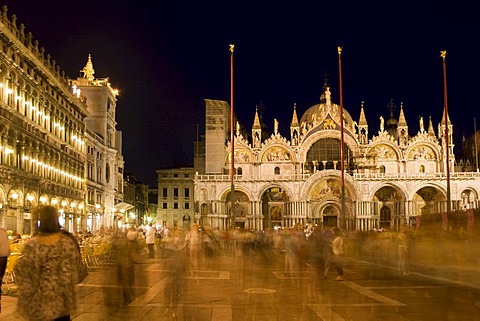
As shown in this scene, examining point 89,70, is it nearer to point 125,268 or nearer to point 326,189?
point 326,189

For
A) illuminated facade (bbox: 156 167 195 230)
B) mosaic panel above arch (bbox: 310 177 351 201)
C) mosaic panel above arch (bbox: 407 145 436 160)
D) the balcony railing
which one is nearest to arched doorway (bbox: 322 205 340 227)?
mosaic panel above arch (bbox: 310 177 351 201)

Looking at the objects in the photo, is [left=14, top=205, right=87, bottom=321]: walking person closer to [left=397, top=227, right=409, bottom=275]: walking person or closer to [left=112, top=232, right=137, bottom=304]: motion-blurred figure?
[left=112, top=232, right=137, bottom=304]: motion-blurred figure

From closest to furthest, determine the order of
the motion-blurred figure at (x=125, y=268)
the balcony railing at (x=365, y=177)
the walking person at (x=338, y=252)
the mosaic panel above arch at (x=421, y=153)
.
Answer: the motion-blurred figure at (x=125, y=268) → the walking person at (x=338, y=252) → the balcony railing at (x=365, y=177) → the mosaic panel above arch at (x=421, y=153)

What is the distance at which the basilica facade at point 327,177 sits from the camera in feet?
241

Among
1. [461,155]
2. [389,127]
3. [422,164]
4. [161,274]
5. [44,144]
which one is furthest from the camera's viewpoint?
[461,155]

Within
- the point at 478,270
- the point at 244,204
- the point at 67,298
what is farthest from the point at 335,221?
the point at 67,298

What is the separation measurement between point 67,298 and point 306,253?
54.0ft

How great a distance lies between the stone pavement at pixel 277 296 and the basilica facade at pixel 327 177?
170ft

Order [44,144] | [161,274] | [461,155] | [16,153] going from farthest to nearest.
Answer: [461,155] < [44,144] < [16,153] < [161,274]

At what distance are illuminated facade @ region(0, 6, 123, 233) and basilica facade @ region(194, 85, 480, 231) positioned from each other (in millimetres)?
15518

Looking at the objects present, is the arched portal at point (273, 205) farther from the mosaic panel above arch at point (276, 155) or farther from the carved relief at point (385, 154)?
the carved relief at point (385, 154)

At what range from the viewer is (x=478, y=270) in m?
22.1

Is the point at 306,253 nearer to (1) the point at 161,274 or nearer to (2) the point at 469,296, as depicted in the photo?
(1) the point at 161,274

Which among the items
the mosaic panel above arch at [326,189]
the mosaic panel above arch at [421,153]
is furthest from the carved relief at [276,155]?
the mosaic panel above arch at [421,153]
